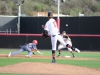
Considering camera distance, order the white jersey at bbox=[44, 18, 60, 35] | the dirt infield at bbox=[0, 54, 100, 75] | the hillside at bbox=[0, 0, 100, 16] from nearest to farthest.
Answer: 1. the dirt infield at bbox=[0, 54, 100, 75]
2. the white jersey at bbox=[44, 18, 60, 35]
3. the hillside at bbox=[0, 0, 100, 16]

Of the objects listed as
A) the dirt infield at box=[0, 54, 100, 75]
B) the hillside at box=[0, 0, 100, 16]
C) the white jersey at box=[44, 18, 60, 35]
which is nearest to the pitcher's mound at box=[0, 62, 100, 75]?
the dirt infield at box=[0, 54, 100, 75]

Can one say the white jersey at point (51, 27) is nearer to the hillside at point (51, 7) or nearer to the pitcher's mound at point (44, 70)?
the pitcher's mound at point (44, 70)

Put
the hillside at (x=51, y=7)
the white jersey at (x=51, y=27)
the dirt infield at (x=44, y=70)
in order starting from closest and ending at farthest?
the dirt infield at (x=44, y=70), the white jersey at (x=51, y=27), the hillside at (x=51, y=7)

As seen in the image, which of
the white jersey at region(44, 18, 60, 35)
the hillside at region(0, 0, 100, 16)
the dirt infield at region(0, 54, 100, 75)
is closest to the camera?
the dirt infield at region(0, 54, 100, 75)

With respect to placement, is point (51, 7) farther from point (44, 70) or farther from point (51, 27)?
point (44, 70)

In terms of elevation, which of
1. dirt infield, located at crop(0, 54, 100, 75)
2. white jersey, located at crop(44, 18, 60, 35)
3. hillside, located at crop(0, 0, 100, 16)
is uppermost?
hillside, located at crop(0, 0, 100, 16)

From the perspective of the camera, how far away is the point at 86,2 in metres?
73.2

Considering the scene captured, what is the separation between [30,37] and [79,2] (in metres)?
43.5

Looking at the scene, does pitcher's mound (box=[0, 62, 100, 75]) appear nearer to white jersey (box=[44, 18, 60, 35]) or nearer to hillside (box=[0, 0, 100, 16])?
white jersey (box=[44, 18, 60, 35])

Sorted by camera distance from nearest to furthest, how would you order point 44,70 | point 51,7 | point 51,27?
point 44,70, point 51,27, point 51,7

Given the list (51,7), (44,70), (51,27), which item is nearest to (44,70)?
(44,70)

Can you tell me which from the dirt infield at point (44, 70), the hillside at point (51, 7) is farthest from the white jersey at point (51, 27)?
the hillside at point (51, 7)

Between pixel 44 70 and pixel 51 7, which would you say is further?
pixel 51 7

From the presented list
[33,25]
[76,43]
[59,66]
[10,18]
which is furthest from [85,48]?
[59,66]
